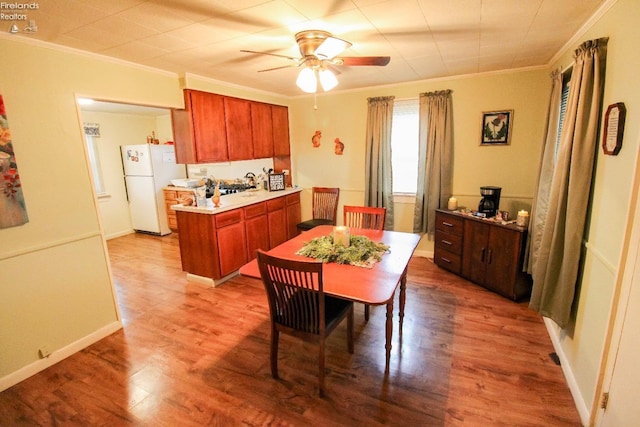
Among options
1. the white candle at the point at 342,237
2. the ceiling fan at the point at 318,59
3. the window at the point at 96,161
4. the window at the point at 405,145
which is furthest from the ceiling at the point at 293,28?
the window at the point at 96,161

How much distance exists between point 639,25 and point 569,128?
620 mm

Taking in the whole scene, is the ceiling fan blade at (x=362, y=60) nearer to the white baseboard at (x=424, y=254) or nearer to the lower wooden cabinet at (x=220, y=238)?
the lower wooden cabinet at (x=220, y=238)

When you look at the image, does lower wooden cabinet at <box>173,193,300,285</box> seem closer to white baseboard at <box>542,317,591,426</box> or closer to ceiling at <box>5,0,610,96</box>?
ceiling at <box>5,0,610,96</box>

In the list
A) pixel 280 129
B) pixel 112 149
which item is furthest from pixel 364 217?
pixel 112 149

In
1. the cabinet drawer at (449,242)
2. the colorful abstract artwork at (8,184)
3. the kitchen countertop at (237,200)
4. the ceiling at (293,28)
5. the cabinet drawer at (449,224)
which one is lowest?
the cabinet drawer at (449,242)

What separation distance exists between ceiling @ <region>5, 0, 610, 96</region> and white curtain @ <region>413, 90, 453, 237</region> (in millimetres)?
775

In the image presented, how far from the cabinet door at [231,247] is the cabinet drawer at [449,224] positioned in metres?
2.47

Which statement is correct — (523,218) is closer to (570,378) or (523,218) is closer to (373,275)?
(570,378)

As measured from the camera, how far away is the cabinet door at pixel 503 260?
2822 mm

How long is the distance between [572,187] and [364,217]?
5.41 feet

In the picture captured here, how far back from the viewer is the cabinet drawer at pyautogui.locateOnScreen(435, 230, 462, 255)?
3424 mm

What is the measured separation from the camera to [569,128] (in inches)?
74.1

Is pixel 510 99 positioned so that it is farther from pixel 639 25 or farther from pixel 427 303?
pixel 427 303

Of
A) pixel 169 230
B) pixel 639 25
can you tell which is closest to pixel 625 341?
pixel 639 25
